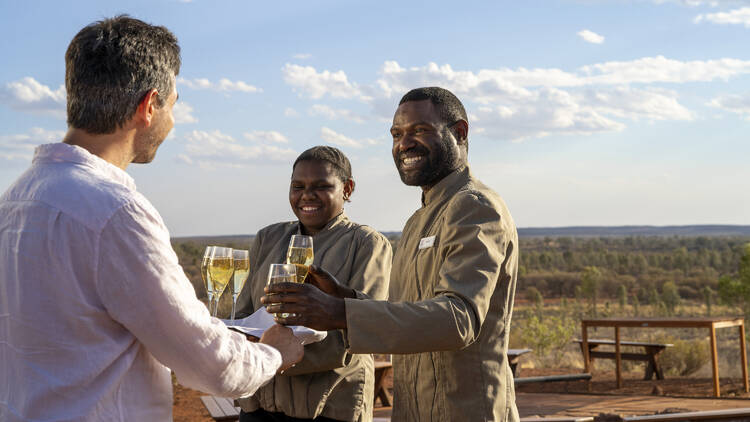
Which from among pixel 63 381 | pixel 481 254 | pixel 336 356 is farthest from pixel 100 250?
pixel 336 356

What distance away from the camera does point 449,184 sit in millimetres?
2393

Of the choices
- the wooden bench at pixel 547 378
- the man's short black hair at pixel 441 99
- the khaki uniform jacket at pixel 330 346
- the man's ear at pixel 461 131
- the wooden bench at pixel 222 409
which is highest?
the man's short black hair at pixel 441 99

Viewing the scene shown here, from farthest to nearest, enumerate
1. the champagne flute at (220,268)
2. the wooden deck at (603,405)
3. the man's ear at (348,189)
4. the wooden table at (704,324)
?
the wooden table at (704,324)
the wooden deck at (603,405)
the man's ear at (348,189)
the champagne flute at (220,268)

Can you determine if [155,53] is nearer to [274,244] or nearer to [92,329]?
[92,329]

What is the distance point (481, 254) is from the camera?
2.00 metres

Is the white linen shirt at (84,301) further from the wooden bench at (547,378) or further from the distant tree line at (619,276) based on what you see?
the distant tree line at (619,276)

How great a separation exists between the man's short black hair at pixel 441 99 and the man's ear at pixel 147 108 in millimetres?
1023

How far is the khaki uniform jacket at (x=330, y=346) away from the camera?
8.92ft

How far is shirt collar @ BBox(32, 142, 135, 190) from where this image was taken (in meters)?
1.55

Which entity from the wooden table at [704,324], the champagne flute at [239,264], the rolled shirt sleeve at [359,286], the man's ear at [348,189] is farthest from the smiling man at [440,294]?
the wooden table at [704,324]

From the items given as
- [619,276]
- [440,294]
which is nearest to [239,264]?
[440,294]

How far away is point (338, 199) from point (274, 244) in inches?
13.7

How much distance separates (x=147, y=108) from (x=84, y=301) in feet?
1.53

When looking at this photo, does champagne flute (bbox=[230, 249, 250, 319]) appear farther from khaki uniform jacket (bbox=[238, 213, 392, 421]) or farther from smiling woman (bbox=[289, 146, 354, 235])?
smiling woman (bbox=[289, 146, 354, 235])
